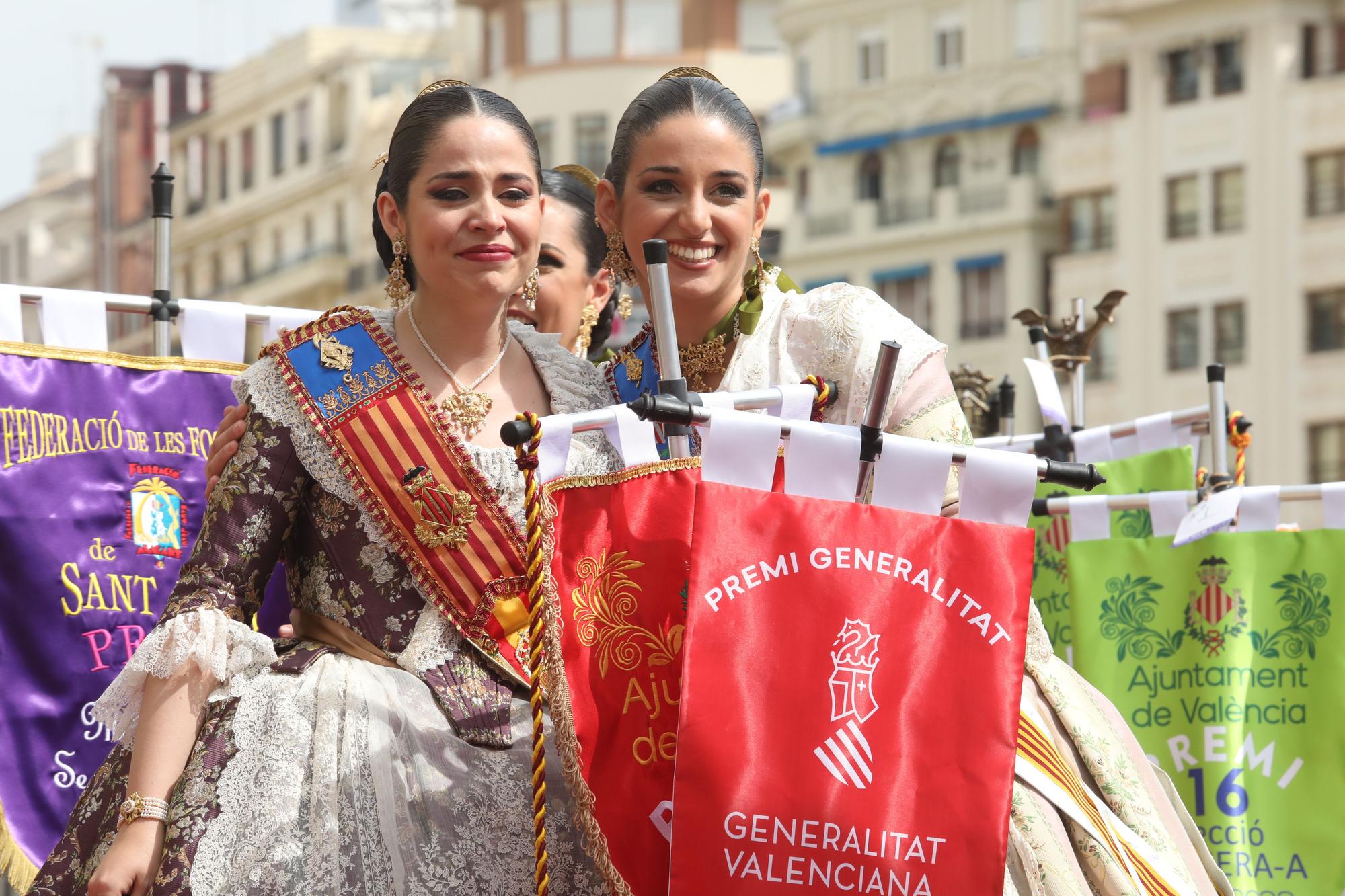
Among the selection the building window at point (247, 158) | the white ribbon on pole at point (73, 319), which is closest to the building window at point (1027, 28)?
the building window at point (247, 158)

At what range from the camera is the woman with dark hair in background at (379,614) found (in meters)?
4.36

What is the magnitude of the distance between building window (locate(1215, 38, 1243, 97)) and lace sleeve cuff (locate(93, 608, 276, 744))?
108 ft

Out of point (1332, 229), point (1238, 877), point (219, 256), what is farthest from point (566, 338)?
point (219, 256)

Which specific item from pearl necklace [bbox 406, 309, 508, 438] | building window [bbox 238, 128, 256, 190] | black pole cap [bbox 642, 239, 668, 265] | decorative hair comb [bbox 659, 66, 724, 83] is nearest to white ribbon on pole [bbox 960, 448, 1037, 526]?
black pole cap [bbox 642, 239, 668, 265]

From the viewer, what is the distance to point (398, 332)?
4.96 meters

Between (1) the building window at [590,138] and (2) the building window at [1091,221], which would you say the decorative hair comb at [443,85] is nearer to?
(2) the building window at [1091,221]

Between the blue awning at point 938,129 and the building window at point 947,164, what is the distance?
0.26 m

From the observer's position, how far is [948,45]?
40.4 m

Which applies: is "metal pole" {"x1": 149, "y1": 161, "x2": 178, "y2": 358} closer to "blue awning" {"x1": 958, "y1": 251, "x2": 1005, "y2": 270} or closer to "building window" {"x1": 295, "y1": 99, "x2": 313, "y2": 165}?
"blue awning" {"x1": 958, "y1": 251, "x2": 1005, "y2": 270}

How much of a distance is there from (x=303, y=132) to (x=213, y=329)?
1823 inches

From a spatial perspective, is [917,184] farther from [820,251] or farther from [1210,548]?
[1210,548]

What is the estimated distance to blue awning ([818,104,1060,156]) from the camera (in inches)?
1512

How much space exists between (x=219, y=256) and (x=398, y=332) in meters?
51.6

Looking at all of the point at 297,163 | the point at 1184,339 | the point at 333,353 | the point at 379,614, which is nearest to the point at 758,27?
the point at 297,163
